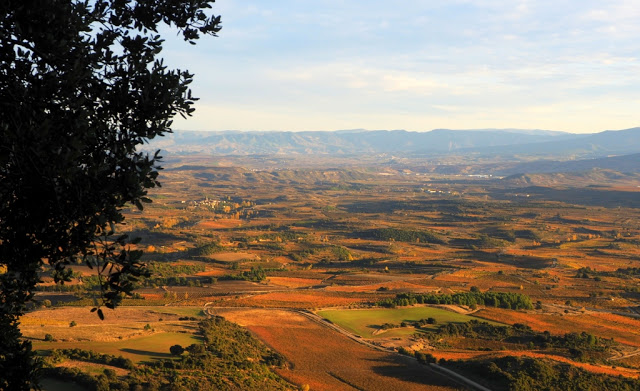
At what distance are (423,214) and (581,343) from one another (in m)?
125

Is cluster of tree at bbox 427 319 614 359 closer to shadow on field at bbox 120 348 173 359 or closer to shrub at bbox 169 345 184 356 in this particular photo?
shrub at bbox 169 345 184 356

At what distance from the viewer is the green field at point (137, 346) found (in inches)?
1512

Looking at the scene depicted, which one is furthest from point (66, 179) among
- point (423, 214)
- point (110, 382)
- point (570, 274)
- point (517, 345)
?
point (423, 214)

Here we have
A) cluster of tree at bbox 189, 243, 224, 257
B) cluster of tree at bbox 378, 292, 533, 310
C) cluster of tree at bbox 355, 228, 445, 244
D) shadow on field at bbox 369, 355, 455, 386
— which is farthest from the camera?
cluster of tree at bbox 355, 228, 445, 244

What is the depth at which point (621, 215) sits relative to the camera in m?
163

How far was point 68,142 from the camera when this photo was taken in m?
7.85

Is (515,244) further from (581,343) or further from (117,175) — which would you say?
(117,175)

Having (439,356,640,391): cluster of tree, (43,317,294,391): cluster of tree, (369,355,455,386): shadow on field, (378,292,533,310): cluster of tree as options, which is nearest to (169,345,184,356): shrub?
(43,317,294,391): cluster of tree

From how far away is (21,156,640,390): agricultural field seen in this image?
139ft

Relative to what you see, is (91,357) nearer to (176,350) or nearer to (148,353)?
(148,353)

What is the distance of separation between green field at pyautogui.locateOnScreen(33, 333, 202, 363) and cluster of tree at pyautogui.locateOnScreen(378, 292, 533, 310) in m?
28.6

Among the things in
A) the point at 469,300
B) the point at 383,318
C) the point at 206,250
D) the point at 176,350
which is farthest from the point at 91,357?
the point at 206,250

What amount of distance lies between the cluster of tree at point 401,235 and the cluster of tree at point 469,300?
6049 cm

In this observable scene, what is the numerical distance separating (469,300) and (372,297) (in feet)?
39.3
